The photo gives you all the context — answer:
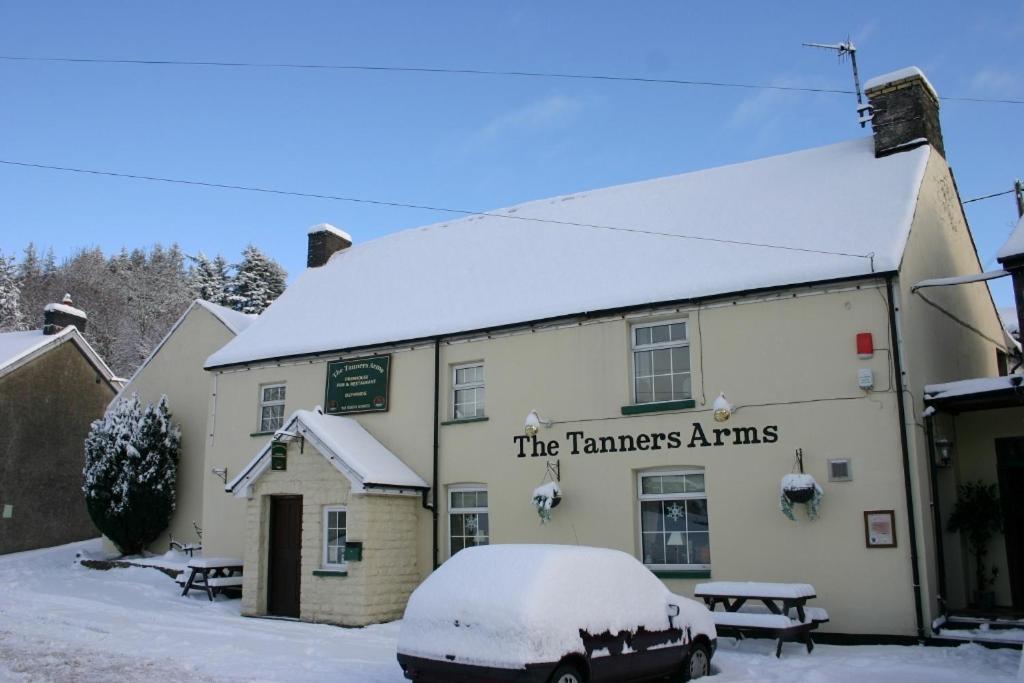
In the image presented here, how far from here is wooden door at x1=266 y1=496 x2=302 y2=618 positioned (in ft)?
55.5

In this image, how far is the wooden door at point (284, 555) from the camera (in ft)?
55.5

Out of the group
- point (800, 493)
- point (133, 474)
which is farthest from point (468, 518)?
point (133, 474)

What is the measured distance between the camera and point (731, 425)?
14.0 meters

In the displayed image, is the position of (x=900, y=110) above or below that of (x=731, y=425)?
above

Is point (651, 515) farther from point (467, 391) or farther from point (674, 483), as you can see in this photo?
point (467, 391)

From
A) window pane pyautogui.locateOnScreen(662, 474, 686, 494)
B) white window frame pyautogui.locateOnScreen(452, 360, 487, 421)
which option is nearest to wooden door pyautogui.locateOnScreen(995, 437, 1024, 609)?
window pane pyautogui.locateOnScreen(662, 474, 686, 494)

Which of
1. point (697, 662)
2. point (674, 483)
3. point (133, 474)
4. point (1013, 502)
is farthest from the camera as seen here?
point (133, 474)

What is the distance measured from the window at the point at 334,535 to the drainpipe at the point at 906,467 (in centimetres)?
962

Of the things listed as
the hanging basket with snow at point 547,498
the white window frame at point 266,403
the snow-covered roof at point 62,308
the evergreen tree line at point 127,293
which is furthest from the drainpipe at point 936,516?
the evergreen tree line at point 127,293

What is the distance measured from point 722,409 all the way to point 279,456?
27.4 ft

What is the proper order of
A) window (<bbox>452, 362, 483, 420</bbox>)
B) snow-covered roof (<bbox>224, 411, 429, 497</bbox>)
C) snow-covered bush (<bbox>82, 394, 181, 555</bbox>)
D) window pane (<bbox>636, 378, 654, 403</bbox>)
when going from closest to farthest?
1. window pane (<bbox>636, 378, 654, 403</bbox>)
2. snow-covered roof (<bbox>224, 411, 429, 497</bbox>)
3. window (<bbox>452, 362, 483, 420</bbox>)
4. snow-covered bush (<bbox>82, 394, 181, 555</bbox>)

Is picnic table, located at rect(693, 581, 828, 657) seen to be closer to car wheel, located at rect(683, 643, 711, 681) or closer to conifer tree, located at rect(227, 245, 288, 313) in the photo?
car wheel, located at rect(683, 643, 711, 681)

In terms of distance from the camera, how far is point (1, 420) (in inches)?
1017

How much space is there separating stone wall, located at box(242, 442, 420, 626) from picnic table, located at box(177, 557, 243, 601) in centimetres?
159
